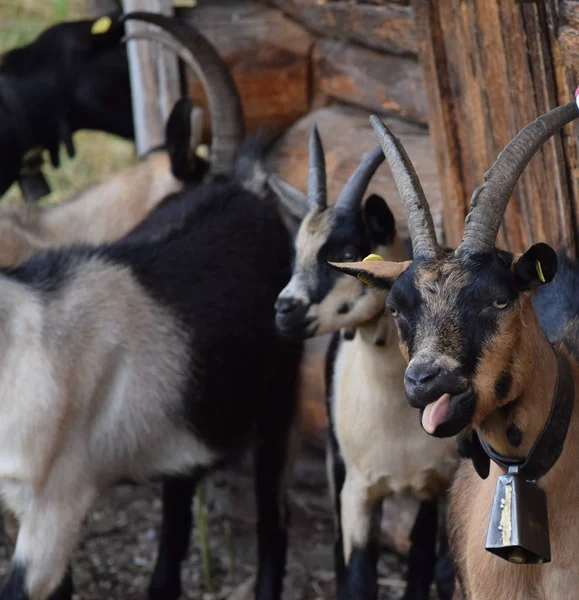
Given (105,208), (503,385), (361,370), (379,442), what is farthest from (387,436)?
(105,208)

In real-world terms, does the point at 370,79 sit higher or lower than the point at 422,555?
higher

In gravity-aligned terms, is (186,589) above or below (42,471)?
below

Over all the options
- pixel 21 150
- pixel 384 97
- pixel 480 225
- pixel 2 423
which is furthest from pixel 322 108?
pixel 480 225

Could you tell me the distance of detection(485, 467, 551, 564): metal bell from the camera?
8.56 feet

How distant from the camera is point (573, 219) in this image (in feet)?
12.6

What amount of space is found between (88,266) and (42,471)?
2.78 ft

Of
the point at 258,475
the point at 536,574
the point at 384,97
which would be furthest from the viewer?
the point at 384,97

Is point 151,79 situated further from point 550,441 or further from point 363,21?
point 550,441

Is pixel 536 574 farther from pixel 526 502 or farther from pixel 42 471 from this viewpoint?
pixel 42 471

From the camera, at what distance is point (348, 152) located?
532cm

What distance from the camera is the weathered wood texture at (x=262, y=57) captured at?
586cm

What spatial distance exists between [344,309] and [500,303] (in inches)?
50.6

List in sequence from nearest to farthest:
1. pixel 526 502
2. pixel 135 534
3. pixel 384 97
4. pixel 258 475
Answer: pixel 526 502, pixel 258 475, pixel 384 97, pixel 135 534

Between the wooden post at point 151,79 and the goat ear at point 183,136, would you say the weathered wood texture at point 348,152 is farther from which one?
the wooden post at point 151,79
